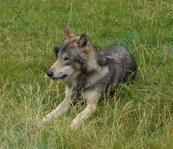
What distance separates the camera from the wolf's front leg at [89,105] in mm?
8056

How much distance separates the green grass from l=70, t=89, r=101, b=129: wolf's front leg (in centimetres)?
8

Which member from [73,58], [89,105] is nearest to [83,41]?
[73,58]

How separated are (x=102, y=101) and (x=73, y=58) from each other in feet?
2.36

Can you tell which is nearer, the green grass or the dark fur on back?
the green grass

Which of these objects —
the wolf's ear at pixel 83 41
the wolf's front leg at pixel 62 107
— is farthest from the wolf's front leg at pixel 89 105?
the wolf's ear at pixel 83 41

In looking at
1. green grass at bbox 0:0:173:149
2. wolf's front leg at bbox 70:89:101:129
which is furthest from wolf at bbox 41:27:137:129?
green grass at bbox 0:0:173:149

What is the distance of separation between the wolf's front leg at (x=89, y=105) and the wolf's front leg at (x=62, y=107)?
220 mm

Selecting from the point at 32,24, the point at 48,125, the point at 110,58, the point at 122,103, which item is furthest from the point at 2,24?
the point at 48,125

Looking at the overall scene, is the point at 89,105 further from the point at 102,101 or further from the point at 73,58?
the point at 73,58

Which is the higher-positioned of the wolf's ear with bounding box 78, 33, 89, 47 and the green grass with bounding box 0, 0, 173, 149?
the wolf's ear with bounding box 78, 33, 89, 47

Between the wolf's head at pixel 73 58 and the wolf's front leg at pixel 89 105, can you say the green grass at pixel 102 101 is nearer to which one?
the wolf's front leg at pixel 89 105

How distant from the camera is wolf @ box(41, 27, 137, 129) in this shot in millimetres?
8469

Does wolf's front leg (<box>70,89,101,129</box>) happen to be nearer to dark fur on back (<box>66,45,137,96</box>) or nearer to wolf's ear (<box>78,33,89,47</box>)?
dark fur on back (<box>66,45,137,96</box>)

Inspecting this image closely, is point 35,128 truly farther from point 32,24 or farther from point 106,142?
point 32,24
